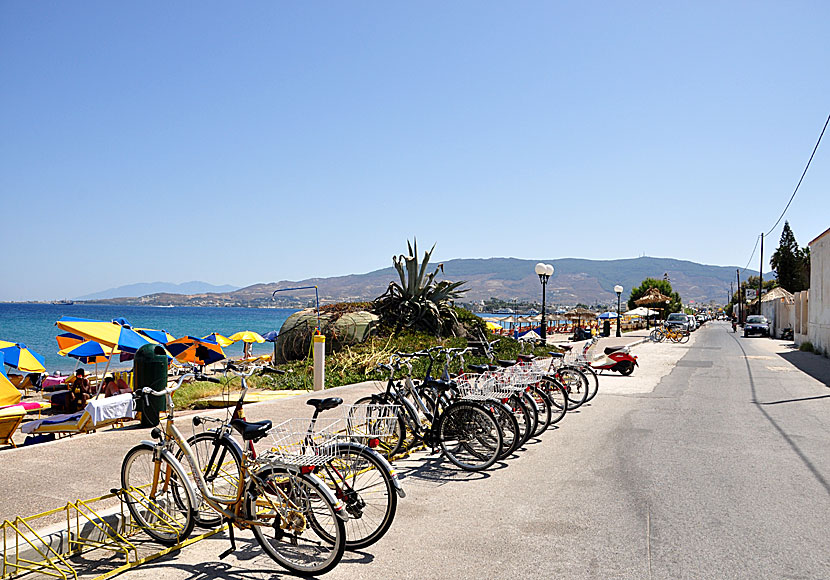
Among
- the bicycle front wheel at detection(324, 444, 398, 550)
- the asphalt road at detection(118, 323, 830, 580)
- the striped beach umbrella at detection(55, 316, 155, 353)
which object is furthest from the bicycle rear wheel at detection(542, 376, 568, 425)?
the striped beach umbrella at detection(55, 316, 155, 353)

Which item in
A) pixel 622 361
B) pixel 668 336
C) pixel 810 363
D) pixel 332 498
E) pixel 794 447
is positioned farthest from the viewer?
pixel 668 336

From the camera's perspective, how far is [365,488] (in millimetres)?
5250

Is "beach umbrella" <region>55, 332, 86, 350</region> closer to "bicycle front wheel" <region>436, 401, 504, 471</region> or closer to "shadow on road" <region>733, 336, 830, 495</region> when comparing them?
"bicycle front wheel" <region>436, 401, 504, 471</region>

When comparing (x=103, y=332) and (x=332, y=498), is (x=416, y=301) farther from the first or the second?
(x=332, y=498)

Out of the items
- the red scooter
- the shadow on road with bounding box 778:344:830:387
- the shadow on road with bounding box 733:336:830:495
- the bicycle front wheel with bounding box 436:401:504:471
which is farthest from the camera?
the shadow on road with bounding box 778:344:830:387

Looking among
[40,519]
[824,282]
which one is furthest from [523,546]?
[824,282]

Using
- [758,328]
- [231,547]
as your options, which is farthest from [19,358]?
[758,328]

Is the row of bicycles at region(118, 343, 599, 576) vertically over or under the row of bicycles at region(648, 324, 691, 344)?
over

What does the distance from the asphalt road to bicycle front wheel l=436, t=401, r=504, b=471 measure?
21cm

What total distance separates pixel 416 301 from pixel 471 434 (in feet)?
37.0

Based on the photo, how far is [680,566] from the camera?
4.70 m

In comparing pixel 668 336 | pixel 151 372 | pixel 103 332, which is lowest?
pixel 668 336

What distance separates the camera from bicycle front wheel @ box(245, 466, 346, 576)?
4570mm

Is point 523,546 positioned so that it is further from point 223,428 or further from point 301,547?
point 223,428
